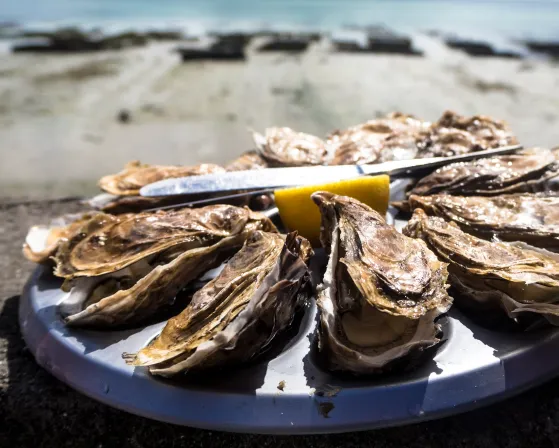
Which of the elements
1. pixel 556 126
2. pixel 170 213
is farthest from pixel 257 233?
pixel 556 126

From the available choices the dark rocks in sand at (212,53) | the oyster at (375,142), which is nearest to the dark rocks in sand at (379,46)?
the dark rocks in sand at (212,53)

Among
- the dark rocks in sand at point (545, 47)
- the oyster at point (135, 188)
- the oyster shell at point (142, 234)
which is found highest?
the oyster shell at point (142, 234)

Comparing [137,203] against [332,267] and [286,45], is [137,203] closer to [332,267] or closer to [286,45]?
[332,267]

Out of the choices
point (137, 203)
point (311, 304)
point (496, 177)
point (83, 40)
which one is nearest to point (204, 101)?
point (83, 40)

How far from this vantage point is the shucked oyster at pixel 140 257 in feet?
4.41

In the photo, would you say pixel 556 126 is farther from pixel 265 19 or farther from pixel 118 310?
pixel 265 19

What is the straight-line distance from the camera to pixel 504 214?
61.8 inches

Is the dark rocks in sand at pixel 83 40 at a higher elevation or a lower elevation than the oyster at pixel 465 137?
lower

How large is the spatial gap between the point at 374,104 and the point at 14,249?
4.49 metres

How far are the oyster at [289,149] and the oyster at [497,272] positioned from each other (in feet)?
2.18

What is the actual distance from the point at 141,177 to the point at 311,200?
78 cm

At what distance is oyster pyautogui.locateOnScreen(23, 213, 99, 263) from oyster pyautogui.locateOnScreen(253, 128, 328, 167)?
74 centimetres

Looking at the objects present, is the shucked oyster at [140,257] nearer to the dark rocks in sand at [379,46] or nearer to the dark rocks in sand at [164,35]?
the dark rocks in sand at [379,46]

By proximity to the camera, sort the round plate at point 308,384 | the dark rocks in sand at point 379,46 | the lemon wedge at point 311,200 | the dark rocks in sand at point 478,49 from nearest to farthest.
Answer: the round plate at point 308,384 < the lemon wedge at point 311,200 < the dark rocks in sand at point 478,49 < the dark rocks in sand at point 379,46
